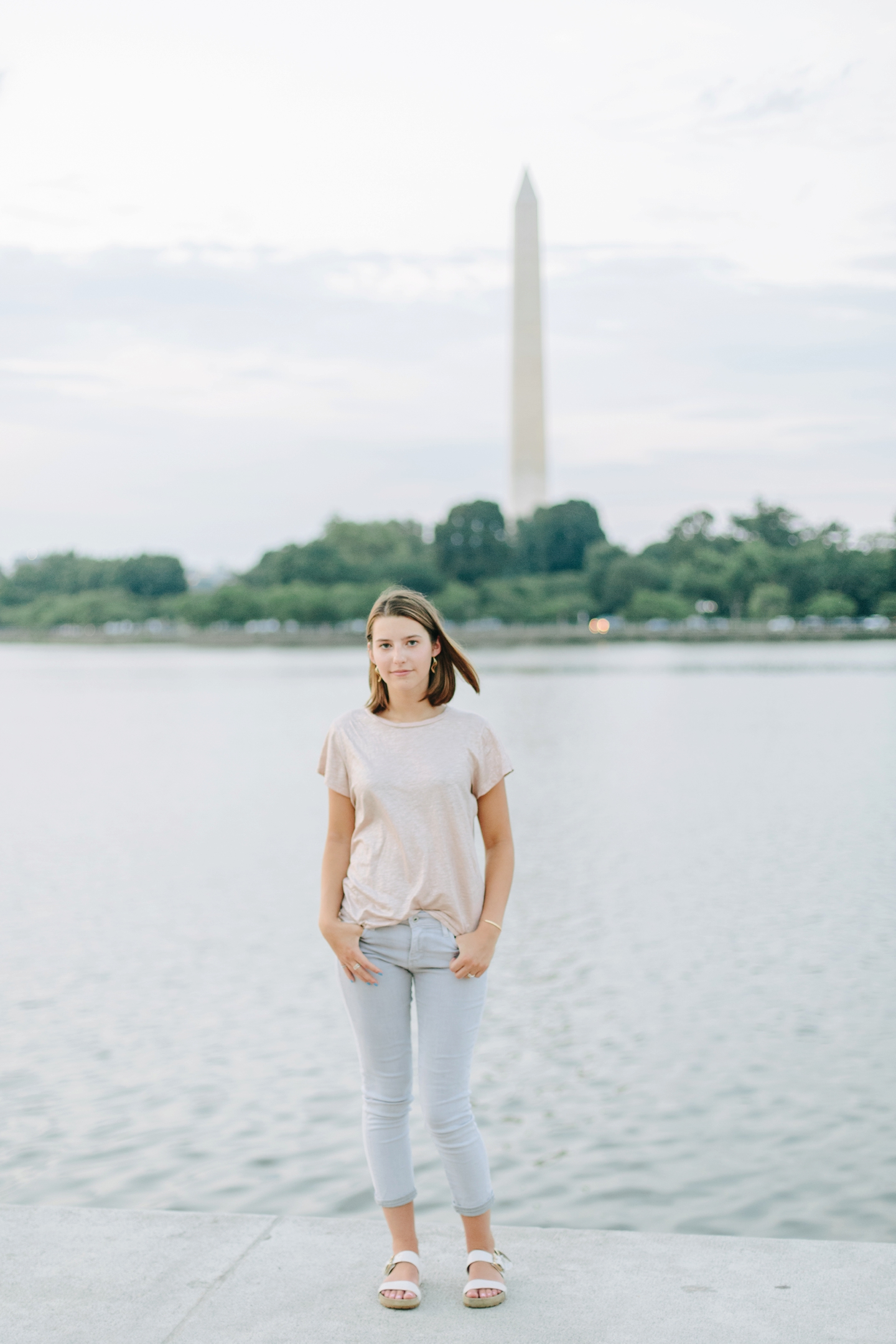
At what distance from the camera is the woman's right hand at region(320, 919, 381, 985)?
3.58 metres

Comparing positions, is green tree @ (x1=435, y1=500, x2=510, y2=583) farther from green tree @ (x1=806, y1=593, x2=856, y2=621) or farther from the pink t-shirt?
the pink t-shirt

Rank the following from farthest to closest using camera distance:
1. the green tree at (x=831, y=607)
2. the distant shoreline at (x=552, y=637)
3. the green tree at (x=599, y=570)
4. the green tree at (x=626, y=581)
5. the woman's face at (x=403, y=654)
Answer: the green tree at (x=599, y=570) < the green tree at (x=626, y=581) < the green tree at (x=831, y=607) < the distant shoreline at (x=552, y=637) < the woman's face at (x=403, y=654)

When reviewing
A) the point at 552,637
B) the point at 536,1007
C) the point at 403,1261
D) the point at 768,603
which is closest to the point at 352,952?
the point at 403,1261

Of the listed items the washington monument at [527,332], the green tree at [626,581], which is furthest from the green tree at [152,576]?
the washington monument at [527,332]

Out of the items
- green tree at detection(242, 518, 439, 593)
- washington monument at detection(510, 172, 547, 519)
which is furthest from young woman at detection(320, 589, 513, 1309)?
green tree at detection(242, 518, 439, 593)

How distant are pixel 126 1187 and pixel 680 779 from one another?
15860mm

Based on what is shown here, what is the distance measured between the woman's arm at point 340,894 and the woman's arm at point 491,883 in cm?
23

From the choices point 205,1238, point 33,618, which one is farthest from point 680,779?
point 33,618

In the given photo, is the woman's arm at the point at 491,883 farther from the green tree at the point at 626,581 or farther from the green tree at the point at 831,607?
the green tree at the point at 626,581

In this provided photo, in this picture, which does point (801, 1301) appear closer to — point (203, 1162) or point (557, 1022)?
point (203, 1162)

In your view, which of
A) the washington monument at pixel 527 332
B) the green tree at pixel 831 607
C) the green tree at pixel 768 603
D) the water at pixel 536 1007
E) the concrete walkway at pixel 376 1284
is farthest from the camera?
the green tree at pixel 768 603

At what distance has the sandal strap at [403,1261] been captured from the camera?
3490 mm

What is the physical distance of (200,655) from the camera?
10100 centimetres

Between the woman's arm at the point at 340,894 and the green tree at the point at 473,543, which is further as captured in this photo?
the green tree at the point at 473,543
